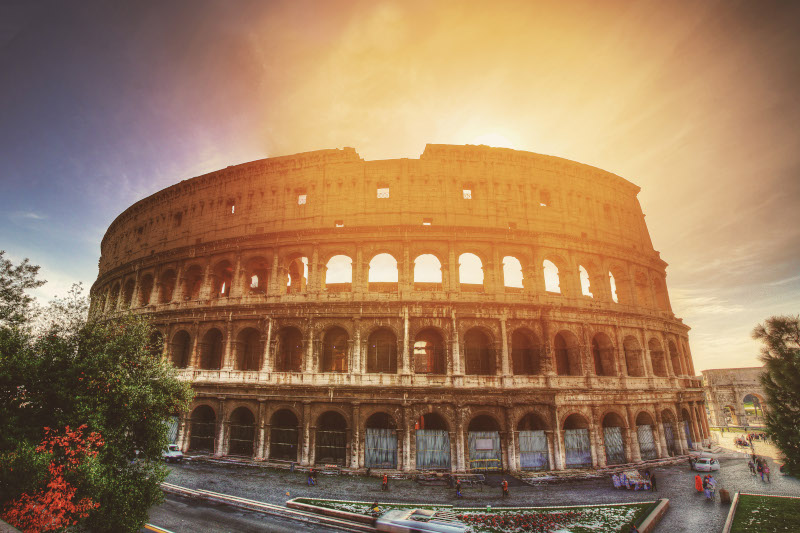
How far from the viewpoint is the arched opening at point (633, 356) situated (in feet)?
83.2

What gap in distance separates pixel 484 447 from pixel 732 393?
49.3 m

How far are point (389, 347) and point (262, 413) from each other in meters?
8.69

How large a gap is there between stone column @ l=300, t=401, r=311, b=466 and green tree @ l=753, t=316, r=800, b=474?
2079cm

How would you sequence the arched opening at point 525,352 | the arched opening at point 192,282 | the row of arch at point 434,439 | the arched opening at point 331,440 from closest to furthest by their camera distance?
the row of arch at point 434,439
the arched opening at point 331,440
the arched opening at point 525,352
the arched opening at point 192,282

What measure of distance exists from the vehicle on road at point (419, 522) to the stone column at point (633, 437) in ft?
49.3

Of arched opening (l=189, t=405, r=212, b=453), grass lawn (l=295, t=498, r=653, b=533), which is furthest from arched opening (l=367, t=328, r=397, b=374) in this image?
arched opening (l=189, t=405, r=212, b=453)

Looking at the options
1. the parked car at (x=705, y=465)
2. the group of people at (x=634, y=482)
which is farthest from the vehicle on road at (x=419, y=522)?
the parked car at (x=705, y=465)

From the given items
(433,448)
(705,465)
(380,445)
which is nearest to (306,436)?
(380,445)

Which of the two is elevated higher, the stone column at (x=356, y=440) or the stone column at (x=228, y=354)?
the stone column at (x=228, y=354)

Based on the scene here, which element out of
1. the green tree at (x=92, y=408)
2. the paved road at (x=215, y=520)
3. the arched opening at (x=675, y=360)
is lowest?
the paved road at (x=215, y=520)

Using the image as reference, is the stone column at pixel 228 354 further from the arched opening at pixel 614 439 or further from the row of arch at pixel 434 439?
the arched opening at pixel 614 439

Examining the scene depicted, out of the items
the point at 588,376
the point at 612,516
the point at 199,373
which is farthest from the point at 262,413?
the point at 588,376

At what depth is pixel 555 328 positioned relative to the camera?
23.4 m

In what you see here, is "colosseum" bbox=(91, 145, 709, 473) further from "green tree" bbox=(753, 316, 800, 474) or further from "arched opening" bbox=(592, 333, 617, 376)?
"green tree" bbox=(753, 316, 800, 474)
